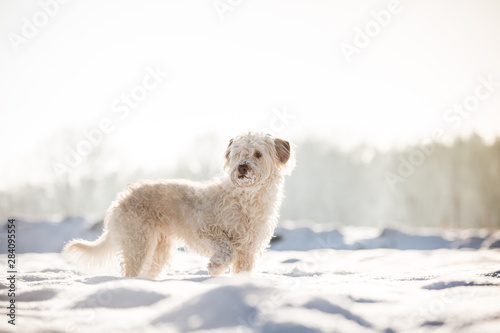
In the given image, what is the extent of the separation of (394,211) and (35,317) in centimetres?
3583

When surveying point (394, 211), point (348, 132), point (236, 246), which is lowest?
point (236, 246)

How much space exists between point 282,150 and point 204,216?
151 centimetres

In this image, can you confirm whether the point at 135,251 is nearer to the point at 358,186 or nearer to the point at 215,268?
the point at 215,268

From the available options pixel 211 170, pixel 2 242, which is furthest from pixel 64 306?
pixel 211 170

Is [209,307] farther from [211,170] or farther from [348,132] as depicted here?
[348,132]

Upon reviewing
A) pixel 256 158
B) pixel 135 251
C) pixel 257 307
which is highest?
pixel 256 158

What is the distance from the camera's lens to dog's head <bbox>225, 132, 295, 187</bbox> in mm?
4523

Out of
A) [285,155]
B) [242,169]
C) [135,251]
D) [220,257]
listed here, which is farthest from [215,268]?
[285,155]

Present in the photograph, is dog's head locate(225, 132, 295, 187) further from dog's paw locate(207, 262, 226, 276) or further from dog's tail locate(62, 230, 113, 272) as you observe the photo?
dog's tail locate(62, 230, 113, 272)

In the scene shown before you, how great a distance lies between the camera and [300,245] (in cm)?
1148

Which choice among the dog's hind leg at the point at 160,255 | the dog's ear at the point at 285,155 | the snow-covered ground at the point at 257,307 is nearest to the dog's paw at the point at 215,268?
the snow-covered ground at the point at 257,307

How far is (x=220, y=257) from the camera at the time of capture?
4270 millimetres

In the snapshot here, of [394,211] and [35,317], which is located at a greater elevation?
[394,211]

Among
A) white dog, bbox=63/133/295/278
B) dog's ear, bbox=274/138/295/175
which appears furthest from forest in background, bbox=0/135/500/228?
white dog, bbox=63/133/295/278
